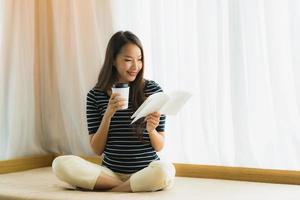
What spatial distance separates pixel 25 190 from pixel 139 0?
3.34 feet

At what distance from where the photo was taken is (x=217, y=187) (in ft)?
5.91

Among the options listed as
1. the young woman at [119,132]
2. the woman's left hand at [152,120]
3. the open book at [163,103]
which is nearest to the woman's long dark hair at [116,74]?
the young woman at [119,132]

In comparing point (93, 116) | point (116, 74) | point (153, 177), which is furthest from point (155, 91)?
point (153, 177)

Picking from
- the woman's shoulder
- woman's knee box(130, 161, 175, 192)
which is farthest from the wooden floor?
the woman's shoulder

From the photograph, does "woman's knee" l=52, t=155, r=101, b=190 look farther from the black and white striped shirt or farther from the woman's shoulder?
the woman's shoulder

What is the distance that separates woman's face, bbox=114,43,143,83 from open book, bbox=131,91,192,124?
0.24 meters

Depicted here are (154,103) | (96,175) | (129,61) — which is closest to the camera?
(154,103)

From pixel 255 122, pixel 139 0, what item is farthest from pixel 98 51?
pixel 255 122

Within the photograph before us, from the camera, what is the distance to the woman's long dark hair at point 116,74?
6.06ft

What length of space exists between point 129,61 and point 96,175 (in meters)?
0.47

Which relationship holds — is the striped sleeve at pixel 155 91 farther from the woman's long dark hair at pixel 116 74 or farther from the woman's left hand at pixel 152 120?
the woman's left hand at pixel 152 120

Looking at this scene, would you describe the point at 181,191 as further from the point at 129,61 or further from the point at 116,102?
the point at 129,61

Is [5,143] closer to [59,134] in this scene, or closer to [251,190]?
[59,134]

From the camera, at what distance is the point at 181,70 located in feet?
6.73
